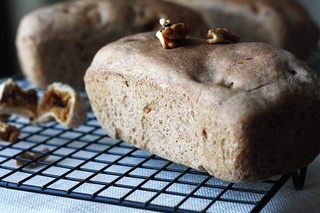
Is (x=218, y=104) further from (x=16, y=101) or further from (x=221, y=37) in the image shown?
(x=16, y=101)

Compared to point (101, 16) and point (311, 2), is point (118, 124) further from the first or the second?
point (311, 2)

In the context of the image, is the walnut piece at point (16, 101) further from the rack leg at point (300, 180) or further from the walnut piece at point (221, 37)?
the rack leg at point (300, 180)

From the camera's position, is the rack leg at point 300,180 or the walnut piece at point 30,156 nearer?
the rack leg at point 300,180

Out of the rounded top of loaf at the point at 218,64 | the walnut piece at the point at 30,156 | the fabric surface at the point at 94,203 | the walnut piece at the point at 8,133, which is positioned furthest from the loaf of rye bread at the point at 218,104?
the walnut piece at the point at 8,133

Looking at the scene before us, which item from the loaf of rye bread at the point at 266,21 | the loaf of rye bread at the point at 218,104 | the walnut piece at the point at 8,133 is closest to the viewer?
the loaf of rye bread at the point at 218,104

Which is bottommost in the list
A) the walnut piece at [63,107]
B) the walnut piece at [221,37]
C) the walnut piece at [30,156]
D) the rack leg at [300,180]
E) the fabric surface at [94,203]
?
the walnut piece at [30,156]

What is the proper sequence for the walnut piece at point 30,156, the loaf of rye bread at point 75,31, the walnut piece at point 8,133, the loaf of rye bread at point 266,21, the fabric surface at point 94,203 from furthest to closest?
1. the loaf of rye bread at point 266,21
2. the loaf of rye bread at point 75,31
3. the walnut piece at point 8,133
4. the walnut piece at point 30,156
5. the fabric surface at point 94,203

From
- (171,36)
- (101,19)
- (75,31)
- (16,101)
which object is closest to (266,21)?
(101,19)
